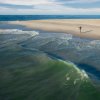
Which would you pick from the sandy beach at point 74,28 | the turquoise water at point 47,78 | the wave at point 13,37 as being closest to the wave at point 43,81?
the turquoise water at point 47,78

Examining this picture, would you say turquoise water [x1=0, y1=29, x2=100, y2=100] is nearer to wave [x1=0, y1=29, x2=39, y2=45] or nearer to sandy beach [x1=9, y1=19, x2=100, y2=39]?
wave [x1=0, y1=29, x2=39, y2=45]

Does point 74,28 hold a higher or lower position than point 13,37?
lower

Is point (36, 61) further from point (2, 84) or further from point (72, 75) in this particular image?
point (2, 84)

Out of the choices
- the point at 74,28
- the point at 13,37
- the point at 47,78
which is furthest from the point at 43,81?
the point at 74,28

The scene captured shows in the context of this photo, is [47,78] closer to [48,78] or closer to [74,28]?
[48,78]

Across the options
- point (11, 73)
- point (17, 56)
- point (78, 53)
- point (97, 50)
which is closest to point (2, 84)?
point (11, 73)

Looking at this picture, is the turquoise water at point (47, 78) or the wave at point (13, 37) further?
the wave at point (13, 37)

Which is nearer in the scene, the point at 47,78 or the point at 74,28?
the point at 47,78

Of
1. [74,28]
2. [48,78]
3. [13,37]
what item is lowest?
[74,28]

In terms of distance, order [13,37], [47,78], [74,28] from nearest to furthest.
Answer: [47,78]
[13,37]
[74,28]

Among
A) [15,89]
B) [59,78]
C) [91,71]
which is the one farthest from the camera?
[91,71]

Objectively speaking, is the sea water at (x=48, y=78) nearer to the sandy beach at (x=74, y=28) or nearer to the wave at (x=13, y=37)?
the wave at (x=13, y=37)
